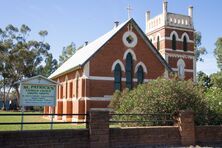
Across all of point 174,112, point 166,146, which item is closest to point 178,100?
point 174,112

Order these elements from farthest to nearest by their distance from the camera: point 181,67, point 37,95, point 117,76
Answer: point 181,67
point 117,76
point 37,95

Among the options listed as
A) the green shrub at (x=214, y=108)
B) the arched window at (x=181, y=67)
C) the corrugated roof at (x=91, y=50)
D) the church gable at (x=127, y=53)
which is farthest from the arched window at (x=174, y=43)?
the green shrub at (x=214, y=108)

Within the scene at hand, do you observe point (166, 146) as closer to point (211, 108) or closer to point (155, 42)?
point (211, 108)

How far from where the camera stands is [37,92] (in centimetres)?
1582

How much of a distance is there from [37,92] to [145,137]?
17.4ft

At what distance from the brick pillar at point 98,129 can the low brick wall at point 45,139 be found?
233 millimetres

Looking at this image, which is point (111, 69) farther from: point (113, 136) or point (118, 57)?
point (113, 136)

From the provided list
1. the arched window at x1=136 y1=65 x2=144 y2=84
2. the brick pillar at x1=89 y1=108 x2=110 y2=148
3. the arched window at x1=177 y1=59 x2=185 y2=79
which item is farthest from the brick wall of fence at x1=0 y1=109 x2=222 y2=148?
the arched window at x1=177 y1=59 x2=185 y2=79

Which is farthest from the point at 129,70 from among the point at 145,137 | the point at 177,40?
the point at 145,137

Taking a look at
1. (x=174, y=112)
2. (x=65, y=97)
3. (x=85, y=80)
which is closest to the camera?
(x=174, y=112)

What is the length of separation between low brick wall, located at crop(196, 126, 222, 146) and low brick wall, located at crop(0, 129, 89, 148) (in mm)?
5453

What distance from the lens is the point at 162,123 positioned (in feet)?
54.2

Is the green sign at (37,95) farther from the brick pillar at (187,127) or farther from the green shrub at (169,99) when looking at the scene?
the brick pillar at (187,127)

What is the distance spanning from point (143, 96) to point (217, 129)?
12.7 feet
